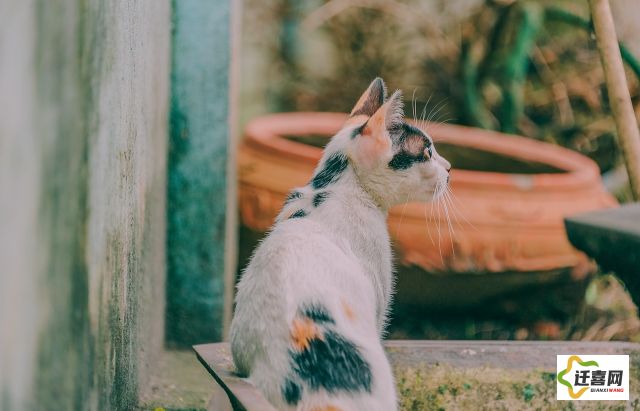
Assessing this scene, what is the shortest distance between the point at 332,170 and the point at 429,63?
301cm

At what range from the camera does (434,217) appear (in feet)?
11.1

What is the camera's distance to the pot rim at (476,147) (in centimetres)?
361

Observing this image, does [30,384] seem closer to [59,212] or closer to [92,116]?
[59,212]

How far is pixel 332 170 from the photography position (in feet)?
7.16

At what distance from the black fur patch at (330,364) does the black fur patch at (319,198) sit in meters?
0.39

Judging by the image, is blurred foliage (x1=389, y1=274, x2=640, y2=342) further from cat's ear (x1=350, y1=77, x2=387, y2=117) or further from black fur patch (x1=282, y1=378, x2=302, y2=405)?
black fur patch (x1=282, y1=378, x2=302, y2=405)

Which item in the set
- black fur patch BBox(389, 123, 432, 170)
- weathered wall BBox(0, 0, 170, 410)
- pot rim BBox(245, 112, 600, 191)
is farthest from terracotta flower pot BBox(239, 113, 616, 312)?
weathered wall BBox(0, 0, 170, 410)

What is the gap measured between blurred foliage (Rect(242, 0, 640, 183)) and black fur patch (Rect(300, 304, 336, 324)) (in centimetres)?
320

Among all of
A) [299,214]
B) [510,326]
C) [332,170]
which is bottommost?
[510,326]

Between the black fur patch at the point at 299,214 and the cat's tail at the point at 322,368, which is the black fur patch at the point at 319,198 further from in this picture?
the cat's tail at the point at 322,368

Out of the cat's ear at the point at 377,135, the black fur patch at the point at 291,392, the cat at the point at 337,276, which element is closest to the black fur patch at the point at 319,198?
the cat at the point at 337,276

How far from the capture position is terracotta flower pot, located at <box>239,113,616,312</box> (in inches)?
138

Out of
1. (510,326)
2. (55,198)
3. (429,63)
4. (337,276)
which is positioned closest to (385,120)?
(337,276)

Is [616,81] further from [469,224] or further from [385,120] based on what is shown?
[469,224]
